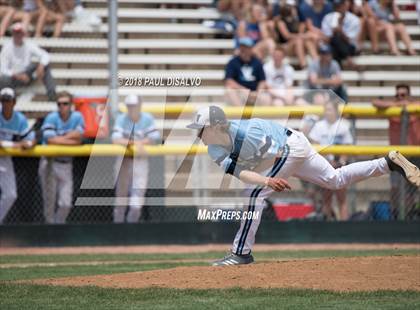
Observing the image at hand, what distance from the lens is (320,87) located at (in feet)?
54.7

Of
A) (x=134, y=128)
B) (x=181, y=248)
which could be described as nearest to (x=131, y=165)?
(x=134, y=128)

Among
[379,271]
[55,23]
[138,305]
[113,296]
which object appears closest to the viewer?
[138,305]

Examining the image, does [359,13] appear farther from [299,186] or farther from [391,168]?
[391,168]

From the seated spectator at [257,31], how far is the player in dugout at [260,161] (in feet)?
25.7

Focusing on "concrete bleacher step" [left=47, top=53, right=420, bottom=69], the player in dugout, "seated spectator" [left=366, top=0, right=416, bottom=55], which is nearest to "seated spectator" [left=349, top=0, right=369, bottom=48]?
"seated spectator" [left=366, top=0, right=416, bottom=55]

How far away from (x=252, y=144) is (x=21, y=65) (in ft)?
22.3

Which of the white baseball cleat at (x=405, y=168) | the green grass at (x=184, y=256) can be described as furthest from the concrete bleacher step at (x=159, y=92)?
the white baseball cleat at (x=405, y=168)

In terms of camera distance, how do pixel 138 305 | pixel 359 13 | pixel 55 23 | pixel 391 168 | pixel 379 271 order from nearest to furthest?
pixel 138 305
pixel 379 271
pixel 391 168
pixel 55 23
pixel 359 13

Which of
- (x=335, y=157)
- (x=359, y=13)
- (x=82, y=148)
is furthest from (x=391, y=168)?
(x=359, y=13)

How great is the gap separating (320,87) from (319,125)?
170 cm

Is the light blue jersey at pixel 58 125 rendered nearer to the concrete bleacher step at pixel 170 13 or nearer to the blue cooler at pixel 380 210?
the concrete bleacher step at pixel 170 13

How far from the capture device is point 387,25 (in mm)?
19250

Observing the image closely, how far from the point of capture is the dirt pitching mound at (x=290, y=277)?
878cm

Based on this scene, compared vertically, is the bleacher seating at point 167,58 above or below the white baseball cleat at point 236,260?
above
